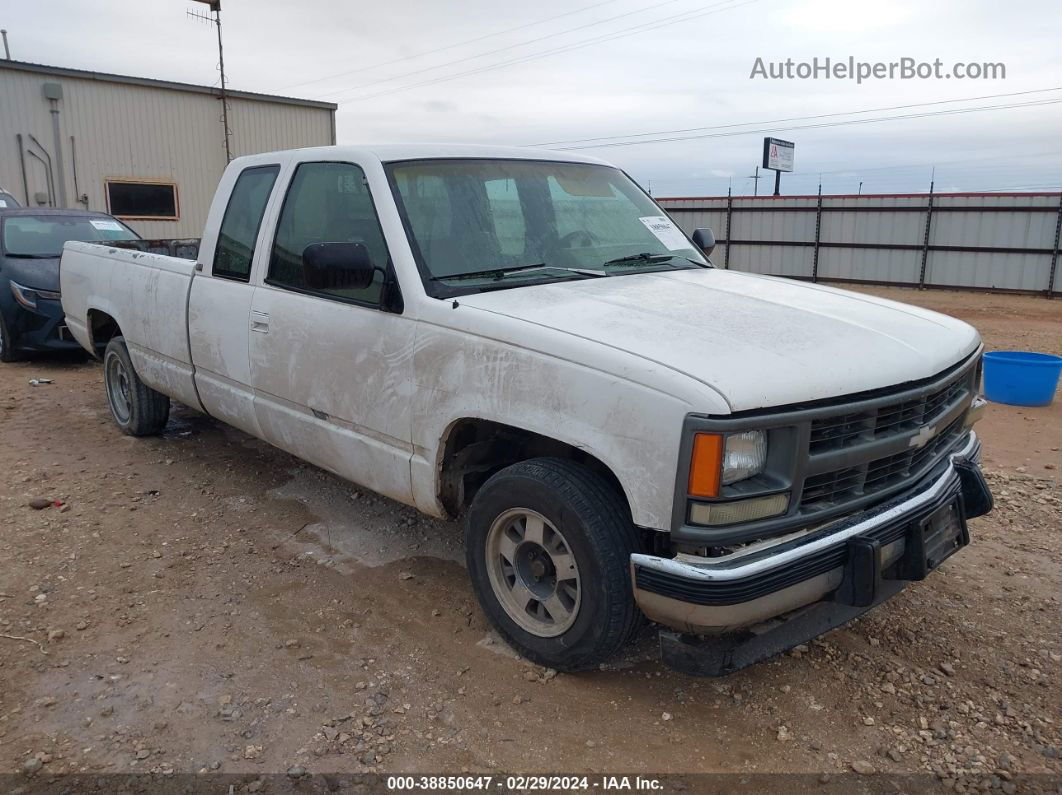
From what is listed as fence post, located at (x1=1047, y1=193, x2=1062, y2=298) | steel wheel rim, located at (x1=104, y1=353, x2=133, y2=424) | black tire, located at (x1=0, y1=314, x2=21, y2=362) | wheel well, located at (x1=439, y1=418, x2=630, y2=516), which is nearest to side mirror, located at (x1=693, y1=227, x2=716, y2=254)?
wheel well, located at (x1=439, y1=418, x2=630, y2=516)

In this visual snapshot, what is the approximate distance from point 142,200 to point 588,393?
18195mm

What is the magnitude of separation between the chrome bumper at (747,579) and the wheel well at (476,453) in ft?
2.60

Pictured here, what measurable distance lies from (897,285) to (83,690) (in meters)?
19.8

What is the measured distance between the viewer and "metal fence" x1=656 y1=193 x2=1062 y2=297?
1764 centimetres

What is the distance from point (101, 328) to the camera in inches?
255

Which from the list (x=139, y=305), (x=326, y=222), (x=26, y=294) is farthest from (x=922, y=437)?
(x=26, y=294)

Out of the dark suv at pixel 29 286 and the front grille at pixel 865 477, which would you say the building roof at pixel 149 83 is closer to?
the dark suv at pixel 29 286

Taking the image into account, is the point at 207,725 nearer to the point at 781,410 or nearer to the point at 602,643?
the point at 602,643

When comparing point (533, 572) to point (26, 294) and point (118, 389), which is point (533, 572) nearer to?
point (118, 389)

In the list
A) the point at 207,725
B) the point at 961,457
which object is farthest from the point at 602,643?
the point at 961,457

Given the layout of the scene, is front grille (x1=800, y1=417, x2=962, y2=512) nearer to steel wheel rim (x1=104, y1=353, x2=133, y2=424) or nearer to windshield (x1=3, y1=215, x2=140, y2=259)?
steel wheel rim (x1=104, y1=353, x2=133, y2=424)

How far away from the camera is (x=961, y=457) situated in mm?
3504

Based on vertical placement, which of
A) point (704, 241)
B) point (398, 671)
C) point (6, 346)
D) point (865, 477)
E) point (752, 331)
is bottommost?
point (398, 671)

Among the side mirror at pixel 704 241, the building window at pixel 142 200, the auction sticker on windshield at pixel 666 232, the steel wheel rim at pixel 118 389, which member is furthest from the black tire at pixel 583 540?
the building window at pixel 142 200
